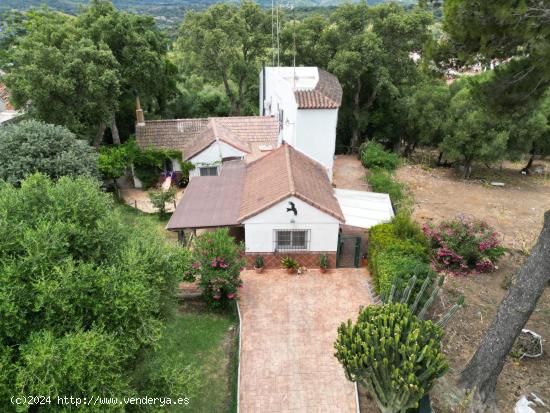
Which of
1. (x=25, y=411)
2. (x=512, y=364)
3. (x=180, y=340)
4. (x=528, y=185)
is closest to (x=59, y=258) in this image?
(x=25, y=411)

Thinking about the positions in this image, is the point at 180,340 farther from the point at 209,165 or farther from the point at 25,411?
the point at 209,165

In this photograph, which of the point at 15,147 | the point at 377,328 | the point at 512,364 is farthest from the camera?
the point at 15,147

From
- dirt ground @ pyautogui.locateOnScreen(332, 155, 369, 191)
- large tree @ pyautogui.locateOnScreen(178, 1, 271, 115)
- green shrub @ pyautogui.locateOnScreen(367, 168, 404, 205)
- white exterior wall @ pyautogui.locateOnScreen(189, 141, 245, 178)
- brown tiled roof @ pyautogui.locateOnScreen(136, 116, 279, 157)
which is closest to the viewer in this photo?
green shrub @ pyautogui.locateOnScreen(367, 168, 404, 205)

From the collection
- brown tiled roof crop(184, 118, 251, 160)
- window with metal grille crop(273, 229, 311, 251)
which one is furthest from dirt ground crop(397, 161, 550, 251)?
brown tiled roof crop(184, 118, 251, 160)

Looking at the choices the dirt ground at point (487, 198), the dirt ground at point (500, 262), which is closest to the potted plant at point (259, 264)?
the dirt ground at point (500, 262)

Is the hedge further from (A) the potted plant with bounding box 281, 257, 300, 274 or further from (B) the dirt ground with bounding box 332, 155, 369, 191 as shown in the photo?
(B) the dirt ground with bounding box 332, 155, 369, 191

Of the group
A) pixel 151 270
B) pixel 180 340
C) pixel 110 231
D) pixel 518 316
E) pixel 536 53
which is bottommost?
pixel 180 340

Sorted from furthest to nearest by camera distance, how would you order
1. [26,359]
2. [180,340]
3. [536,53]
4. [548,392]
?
[180,340], [548,392], [536,53], [26,359]
